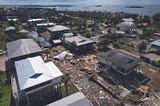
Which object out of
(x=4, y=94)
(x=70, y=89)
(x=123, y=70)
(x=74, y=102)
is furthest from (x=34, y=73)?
(x=123, y=70)

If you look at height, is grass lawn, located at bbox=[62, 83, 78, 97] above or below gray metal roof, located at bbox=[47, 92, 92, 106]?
below

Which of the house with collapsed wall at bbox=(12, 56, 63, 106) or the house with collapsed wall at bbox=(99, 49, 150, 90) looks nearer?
the house with collapsed wall at bbox=(12, 56, 63, 106)

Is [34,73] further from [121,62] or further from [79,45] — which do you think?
[79,45]

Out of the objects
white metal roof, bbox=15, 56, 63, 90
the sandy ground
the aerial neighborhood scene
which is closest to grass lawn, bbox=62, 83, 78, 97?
the aerial neighborhood scene

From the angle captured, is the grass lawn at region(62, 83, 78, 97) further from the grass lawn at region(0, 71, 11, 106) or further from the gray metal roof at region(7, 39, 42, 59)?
the gray metal roof at region(7, 39, 42, 59)

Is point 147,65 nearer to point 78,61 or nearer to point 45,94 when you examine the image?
point 78,61

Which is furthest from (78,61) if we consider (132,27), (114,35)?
(132,27)

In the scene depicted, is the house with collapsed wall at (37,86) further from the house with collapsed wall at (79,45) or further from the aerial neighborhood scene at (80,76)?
the house with collapsed wall at (79,45)

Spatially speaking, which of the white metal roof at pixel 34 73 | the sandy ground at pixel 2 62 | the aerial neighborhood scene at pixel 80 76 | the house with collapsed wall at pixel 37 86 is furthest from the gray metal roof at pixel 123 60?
the sandy ground at pixel 2 62
